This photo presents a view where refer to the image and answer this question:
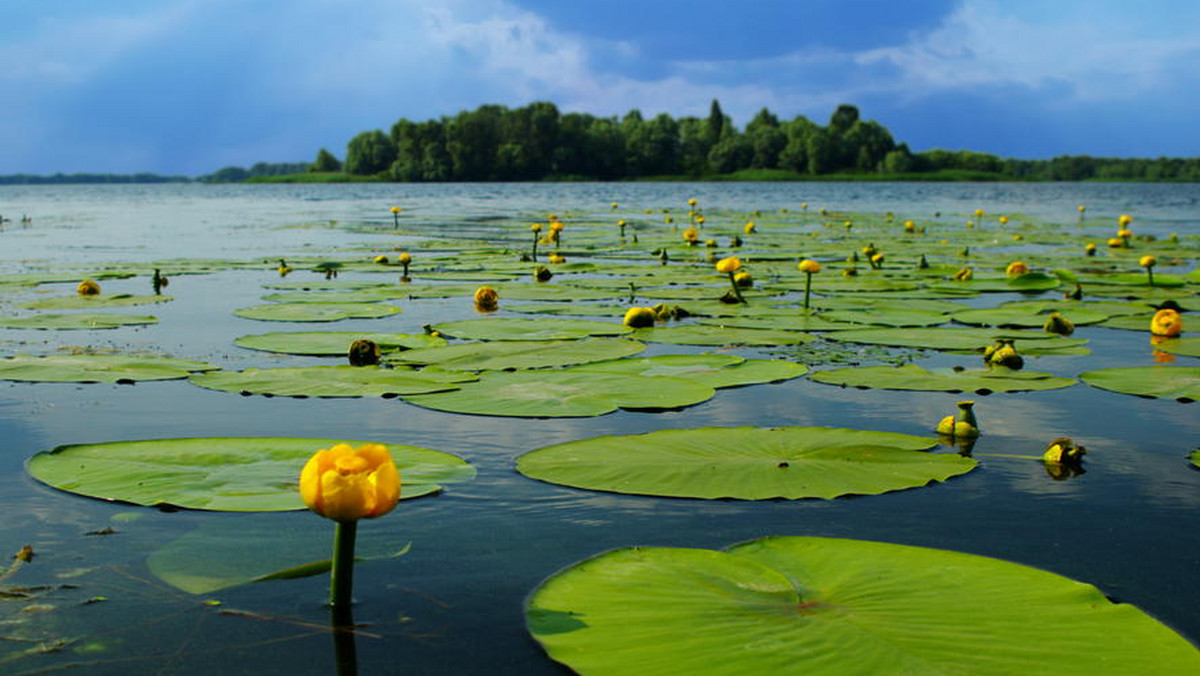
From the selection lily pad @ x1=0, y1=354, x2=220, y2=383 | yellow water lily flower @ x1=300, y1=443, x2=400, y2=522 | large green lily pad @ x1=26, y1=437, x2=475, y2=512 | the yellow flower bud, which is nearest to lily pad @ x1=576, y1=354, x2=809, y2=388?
large green lily pad @ x1=26, y1=437, x2=475, y2=512

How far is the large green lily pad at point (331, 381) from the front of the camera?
4238mm

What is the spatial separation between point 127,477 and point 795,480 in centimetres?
196

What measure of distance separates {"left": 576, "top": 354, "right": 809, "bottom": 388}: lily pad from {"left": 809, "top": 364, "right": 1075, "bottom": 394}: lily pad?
0.65 ft

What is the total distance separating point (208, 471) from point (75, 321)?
4.16 m

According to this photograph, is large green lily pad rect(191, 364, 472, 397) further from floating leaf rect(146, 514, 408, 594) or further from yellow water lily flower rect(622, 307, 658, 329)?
yellow water lily flower rect(622, 307, 658, 329)

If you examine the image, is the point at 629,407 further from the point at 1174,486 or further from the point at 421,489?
the point at 1174,486

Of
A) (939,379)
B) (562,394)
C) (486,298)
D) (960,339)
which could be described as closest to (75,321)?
(486,298)

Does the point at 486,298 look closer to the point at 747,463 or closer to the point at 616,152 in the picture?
the point at 747,463

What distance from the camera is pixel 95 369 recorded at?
4.67 meters

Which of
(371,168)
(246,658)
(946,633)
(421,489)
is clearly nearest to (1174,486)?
(946,633)

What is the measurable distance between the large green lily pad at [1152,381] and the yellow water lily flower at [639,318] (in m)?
2.49

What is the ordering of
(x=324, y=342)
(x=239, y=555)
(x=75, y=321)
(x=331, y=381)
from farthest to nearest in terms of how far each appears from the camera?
(x=75, y=321) < (x=324, y=342) < (x=331, y=381) < (x=239, y=555)

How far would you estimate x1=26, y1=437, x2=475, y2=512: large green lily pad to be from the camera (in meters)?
2.77

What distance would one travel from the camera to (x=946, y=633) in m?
1.93
